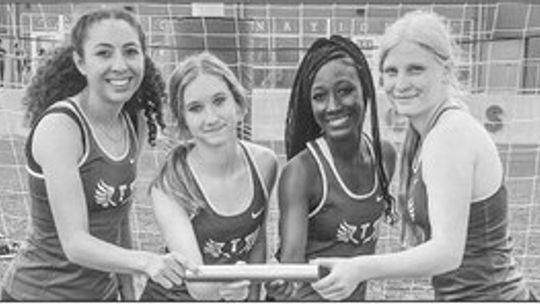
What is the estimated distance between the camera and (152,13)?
1.80 meters

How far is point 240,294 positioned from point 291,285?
16cm

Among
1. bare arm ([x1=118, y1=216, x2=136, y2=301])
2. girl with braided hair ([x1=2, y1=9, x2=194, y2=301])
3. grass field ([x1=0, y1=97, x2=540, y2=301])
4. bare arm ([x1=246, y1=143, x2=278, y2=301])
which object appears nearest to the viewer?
girl with braided hair ([x1=2, y1=9, x2=194, y2=301])

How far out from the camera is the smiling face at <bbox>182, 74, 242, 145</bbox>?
1.34 m

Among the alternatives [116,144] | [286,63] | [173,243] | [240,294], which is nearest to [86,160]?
[116,144]

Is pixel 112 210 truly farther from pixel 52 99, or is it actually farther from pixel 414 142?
pixel 414 142

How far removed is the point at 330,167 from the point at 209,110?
24 cm

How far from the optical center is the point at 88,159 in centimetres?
138

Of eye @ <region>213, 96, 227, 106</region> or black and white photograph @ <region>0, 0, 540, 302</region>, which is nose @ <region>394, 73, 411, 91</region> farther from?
eye @ <region>213, 96, 227, 106</region>

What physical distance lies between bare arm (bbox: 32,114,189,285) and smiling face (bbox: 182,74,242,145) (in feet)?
0.67

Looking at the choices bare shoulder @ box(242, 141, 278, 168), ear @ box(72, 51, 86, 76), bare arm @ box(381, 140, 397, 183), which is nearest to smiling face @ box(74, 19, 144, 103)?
ear @ box(72, 51, 86, 76)

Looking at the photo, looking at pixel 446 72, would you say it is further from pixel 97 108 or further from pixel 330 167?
pixel 97 108

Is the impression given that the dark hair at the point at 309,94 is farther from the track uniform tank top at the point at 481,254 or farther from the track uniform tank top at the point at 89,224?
the track uniform tank top at the point at 89,224

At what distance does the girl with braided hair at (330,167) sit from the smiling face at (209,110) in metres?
0.14

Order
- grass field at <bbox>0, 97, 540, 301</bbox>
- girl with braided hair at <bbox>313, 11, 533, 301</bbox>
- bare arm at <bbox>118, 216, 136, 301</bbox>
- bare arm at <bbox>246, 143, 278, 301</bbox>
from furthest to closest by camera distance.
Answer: grass field at <bbox>0, 97, 540, 301</bbox> < bare arm at <bbox>118, 216, 136, 301</bbox> < bare arm at <bbox>246, 143, 278, 301</bbox> < girl with braided hair at <bbox>313, 11, 533, 301</bbox>
